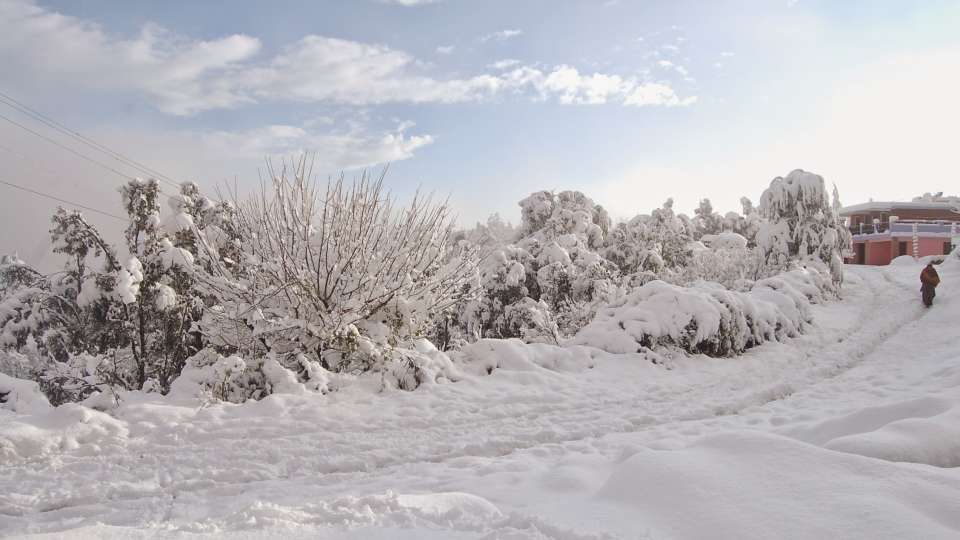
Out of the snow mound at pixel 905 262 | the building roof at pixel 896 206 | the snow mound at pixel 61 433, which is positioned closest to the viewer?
the snow mound at pixel 61 433

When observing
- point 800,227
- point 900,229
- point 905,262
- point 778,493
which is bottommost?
point 905,262

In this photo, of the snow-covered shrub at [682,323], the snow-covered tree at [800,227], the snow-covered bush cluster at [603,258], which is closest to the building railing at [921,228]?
the snow-covered bush cluster at [603,258]

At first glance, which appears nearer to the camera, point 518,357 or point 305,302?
point 305,302

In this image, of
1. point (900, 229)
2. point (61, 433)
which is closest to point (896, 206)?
point (900, 229)

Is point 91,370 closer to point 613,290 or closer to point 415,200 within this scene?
point 415,200

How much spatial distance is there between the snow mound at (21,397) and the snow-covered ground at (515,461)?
6cm

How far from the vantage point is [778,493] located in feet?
9.65

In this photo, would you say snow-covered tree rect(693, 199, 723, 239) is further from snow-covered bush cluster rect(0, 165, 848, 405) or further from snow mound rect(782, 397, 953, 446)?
snow mound rect(782, 397, 953, 446)

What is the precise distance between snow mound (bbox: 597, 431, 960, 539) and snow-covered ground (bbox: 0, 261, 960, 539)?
1 centimetres

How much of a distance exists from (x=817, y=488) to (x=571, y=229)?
18915mm

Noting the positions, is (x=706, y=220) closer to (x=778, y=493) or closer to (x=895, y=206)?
(x=895, y=206)

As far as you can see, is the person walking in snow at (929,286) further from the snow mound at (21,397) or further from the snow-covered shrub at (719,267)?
the snow mound at (21,397)

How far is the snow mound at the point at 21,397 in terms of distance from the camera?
5.51 meters

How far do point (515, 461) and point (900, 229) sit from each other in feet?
145
